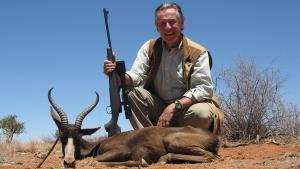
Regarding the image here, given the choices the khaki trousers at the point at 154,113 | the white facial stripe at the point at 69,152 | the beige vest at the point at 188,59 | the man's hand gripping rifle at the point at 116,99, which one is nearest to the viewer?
the white facial stripe at the point at 69,152

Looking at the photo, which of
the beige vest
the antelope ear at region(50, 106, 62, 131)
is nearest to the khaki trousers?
the beige vest

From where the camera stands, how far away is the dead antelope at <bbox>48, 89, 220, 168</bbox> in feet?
22.5

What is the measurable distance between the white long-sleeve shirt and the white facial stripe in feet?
4.82

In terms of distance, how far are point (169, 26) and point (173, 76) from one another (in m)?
0.72

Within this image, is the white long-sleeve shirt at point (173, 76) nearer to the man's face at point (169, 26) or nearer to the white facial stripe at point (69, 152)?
the man's face at point (169, 26)

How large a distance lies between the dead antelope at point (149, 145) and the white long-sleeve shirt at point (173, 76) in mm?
588

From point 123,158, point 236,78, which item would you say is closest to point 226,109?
point 236,78

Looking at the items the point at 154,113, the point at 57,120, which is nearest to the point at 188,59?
the point at 154,113

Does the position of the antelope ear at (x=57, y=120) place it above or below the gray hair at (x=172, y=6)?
below

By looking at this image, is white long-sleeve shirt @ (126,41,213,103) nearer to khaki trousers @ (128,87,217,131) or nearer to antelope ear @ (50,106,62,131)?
khaki trousers @ (128,87,217,131)

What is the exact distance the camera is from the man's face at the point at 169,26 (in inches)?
291

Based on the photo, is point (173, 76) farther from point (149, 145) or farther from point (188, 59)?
point (149, 145)

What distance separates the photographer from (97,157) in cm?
714

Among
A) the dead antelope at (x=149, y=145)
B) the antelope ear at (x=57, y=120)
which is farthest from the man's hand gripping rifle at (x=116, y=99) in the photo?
the antelope ear at (x=57, y=120)
